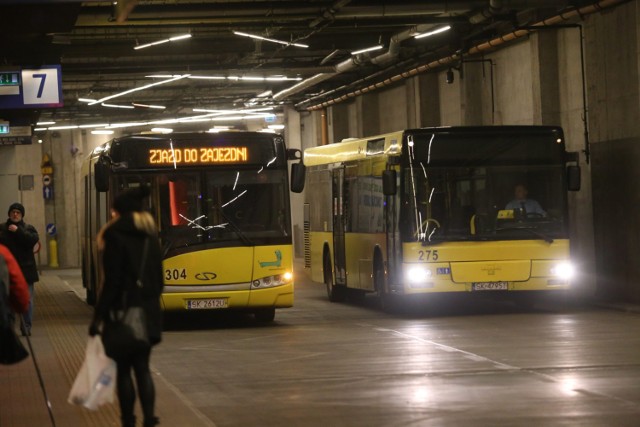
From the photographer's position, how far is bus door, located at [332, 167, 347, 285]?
26.9 metres

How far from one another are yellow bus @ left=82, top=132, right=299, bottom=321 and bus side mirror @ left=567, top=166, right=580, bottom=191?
14.2ft

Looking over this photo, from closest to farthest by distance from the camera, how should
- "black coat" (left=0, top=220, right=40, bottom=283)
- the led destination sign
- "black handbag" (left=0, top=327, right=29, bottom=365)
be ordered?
"black handbag" (left=0, top=327, right=29, bottom=365) → "black coat" (left=0, top=220, right=40, bottom=283) → the led destination sign

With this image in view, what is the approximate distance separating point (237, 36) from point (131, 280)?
21.8 meters

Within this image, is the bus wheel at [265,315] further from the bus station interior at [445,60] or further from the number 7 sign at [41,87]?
the number 7 sign at [41,87]

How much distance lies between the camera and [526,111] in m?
30.2

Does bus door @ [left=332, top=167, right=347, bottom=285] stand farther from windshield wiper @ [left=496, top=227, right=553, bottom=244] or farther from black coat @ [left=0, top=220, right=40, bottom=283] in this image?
black coat @ [left=0, top=220, right=40, bottom=283]

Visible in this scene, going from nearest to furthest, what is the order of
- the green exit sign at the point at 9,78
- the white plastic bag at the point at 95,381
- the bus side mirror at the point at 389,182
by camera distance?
1. the white plastic bag at the point at 95,381
2. the bus side mirror at the point at 389,182
3. the green exit sign at the point at 9,78

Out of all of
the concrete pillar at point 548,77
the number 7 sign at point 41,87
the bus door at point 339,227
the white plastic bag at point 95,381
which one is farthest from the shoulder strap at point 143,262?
the concrete pillar at point 548,77

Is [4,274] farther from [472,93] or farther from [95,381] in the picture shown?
[472,93]

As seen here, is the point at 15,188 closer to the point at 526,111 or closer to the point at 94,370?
the point at 526,111

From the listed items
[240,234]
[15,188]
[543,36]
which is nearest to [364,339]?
[240,234]

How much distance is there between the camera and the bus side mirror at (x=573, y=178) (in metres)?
22.0

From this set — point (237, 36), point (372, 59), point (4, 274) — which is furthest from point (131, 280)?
point (372, 59)

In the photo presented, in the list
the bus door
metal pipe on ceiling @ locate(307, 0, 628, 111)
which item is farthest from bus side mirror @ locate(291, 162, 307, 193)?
metal pipe on ceiling @ locate(307, 0, 628, 111)
